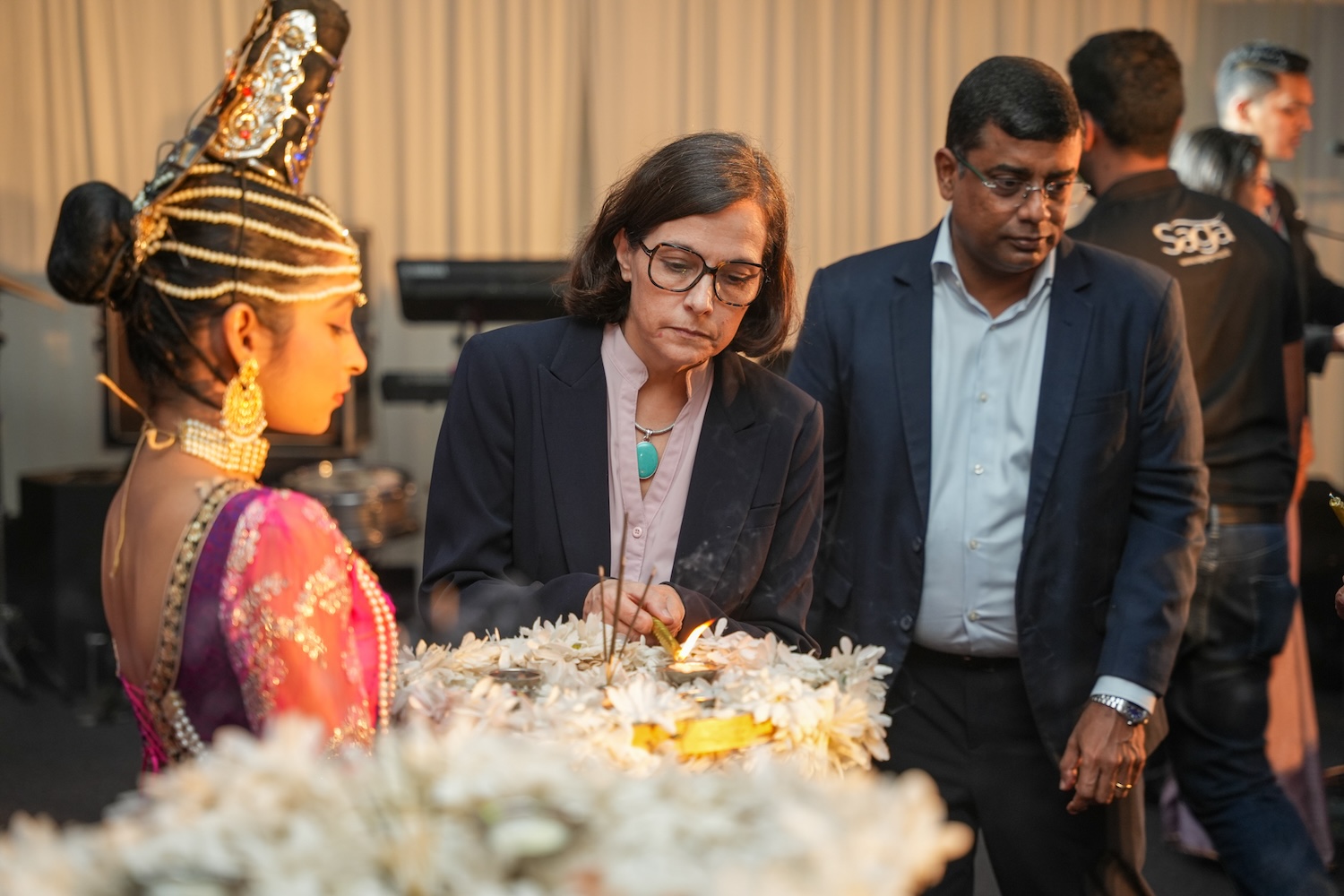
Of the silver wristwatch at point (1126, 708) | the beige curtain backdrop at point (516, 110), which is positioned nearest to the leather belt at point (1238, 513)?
the silver wristwatch at point (1126, 708)

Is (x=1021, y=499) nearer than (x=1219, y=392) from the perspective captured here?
Yes

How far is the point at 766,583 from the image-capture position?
2.00 metres

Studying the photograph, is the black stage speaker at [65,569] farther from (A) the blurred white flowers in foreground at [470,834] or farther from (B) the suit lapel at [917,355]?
(A) the blurred white flowers in foreground at [470,834]

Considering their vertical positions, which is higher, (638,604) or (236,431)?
(236,431)

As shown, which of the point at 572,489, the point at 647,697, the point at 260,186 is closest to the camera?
the point at 647,697

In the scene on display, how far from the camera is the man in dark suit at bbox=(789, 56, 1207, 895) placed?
89.6 inches

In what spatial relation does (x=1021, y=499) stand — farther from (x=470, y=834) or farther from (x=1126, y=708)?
(x=470, y=834)

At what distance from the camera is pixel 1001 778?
2.35m

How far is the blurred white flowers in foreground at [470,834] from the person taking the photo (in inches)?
30.8

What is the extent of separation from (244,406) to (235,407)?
1 cm

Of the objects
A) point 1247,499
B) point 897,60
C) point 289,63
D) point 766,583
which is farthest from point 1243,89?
point 289,63

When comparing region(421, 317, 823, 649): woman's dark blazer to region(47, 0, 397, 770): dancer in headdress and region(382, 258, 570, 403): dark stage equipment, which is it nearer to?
region(47, 0, 397, 770): dancer in headdress

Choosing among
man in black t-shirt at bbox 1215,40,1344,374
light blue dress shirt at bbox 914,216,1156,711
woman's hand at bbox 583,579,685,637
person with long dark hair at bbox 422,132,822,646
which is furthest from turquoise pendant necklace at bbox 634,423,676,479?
man in black t-shirt at bbox 1215,40,1344,374

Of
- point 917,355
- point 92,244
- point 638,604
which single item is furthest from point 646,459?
point 92,244
